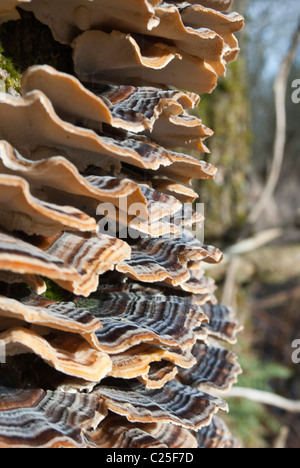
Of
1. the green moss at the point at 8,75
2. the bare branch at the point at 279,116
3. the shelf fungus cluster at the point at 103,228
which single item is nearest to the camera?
the shelf fungus cluster at the point at 103,228

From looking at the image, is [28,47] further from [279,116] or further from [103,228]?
[279,116]

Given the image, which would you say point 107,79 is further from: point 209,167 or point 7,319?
point 7,319

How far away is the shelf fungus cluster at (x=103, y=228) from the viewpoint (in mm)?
947

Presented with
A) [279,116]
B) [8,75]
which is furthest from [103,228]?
[279,116]

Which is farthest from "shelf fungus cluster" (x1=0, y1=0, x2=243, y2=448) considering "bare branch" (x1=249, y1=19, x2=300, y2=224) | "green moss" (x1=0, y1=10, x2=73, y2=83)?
"bare branch" (x1=249, y1=19, x2=300, y2=224)

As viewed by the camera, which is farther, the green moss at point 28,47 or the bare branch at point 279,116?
the bare branch at point 279,116

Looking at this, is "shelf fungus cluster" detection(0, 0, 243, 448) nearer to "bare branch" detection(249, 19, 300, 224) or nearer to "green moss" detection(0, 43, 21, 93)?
"green moss" detection(0, 43, 21, 93)

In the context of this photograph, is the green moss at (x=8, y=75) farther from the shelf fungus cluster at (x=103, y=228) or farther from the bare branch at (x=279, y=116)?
the bare branch at (x=279, y=116)

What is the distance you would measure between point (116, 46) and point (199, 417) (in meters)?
1.09

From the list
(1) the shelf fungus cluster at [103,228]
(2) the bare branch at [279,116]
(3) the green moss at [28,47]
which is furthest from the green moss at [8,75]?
(2) the bare branch at [279,116]

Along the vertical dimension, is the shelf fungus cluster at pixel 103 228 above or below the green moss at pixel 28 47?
below

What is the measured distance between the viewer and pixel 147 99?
116 centimetres
